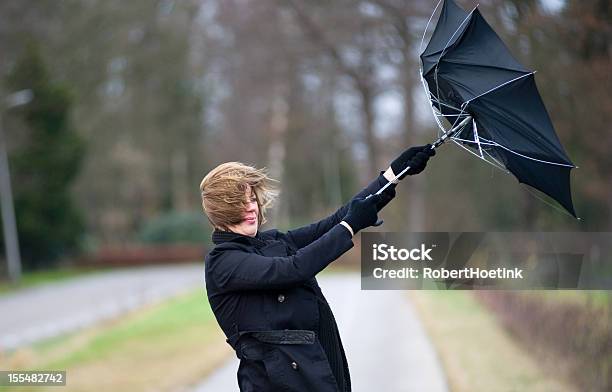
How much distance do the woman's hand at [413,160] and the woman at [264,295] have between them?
0.17 m

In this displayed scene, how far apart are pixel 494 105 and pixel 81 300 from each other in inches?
925

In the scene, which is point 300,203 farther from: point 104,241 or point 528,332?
point 528,332

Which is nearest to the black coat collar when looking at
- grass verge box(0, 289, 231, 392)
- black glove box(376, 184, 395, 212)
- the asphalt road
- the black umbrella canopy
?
black glove box(376, 184, 395, 212)

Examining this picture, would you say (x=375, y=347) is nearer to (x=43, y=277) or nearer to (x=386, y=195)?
(x=386, y=195)

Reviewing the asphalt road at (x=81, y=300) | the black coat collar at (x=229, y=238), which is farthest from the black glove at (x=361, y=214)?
the asphalt road at (x=81, y=300)

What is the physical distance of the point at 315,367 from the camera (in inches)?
130

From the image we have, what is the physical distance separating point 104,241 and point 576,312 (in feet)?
136

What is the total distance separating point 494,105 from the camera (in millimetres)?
3844

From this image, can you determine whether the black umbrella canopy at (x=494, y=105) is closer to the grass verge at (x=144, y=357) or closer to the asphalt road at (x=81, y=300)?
the grass verge at (x=144, y=357)

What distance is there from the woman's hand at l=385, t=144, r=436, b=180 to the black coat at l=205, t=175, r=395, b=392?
18.6 inches

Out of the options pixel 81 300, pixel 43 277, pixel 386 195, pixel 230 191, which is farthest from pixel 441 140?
pixel 43 277

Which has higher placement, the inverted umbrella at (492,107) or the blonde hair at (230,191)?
the inverted umbrella at (492,107)

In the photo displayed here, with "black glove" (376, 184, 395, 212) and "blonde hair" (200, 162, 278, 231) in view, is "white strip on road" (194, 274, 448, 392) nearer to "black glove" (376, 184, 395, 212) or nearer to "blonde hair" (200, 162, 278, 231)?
"black glove" (376, 184, 395, 212)

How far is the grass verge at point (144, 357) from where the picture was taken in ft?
26.6
